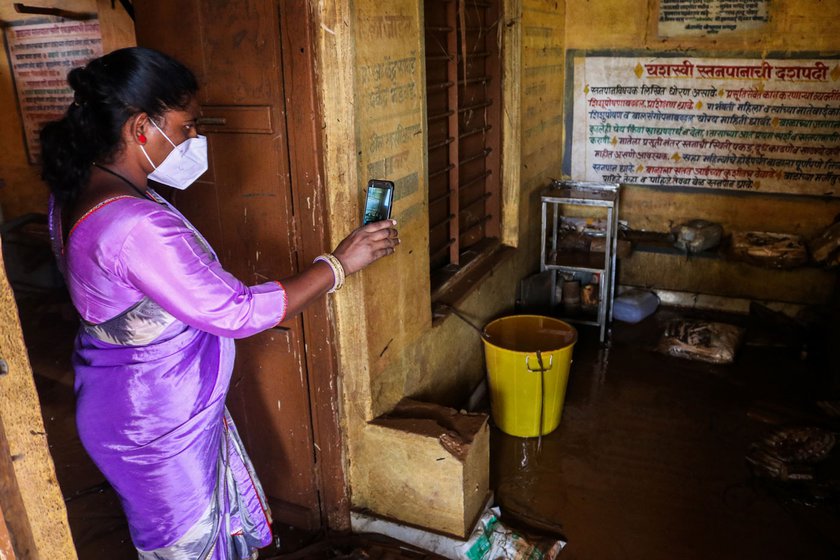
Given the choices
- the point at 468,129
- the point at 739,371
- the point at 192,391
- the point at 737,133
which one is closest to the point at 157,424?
the point at 192,391

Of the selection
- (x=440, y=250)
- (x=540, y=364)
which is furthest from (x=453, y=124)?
(x=540, y=364)

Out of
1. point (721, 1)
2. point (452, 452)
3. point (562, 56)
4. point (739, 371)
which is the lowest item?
point (739, 371)

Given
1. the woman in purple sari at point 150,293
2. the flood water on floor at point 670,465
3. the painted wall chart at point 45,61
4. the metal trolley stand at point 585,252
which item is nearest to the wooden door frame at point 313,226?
the woman in purple sari at point 150,293

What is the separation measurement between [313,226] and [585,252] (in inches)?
128

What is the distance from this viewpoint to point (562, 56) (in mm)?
5625

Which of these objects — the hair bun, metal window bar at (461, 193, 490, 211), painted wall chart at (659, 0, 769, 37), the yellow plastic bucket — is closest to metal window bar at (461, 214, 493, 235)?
metal window bar at (461, 193, 490, 211)

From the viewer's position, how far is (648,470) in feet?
11.9

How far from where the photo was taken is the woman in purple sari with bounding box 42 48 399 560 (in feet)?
5.95

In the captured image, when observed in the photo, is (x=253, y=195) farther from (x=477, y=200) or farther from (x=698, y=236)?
(x=698, y=236)

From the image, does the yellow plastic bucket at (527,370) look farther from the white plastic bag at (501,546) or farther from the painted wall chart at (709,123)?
the painted wall chart at (709,123)

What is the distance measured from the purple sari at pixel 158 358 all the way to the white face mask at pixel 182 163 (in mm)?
82

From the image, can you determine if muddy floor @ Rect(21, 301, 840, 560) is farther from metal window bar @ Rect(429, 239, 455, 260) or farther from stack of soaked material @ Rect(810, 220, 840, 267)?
metal window bar @ Rect(429, 239, 455, 260)

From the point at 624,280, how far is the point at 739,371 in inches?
57.5

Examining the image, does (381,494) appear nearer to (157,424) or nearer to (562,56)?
(157,424)
